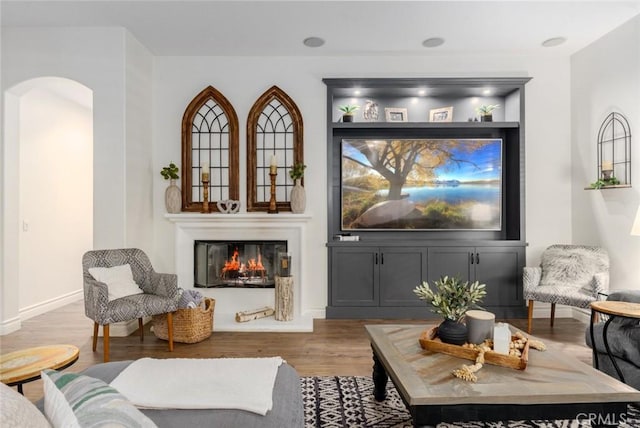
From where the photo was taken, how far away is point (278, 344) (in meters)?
3.58

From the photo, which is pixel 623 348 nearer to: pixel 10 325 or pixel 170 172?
pixel 170 172

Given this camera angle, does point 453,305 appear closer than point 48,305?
Yes

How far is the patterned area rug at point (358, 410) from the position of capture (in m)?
2.18

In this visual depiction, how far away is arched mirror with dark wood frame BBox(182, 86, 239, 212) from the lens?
14.8 ft

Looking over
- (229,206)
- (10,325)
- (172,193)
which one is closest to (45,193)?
(10,325)

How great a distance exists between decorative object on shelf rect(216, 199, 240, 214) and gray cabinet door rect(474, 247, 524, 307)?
2788 mm

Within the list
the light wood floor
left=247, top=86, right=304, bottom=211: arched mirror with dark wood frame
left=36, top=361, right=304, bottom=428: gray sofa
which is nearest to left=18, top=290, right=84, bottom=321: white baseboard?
the light wood floor

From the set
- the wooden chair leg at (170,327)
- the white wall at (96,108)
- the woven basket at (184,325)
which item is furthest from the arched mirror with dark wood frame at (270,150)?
the wooden chair leg at (170,327)

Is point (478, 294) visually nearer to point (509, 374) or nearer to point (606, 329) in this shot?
point (509, 374)

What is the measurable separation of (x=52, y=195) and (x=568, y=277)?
6.22 metres

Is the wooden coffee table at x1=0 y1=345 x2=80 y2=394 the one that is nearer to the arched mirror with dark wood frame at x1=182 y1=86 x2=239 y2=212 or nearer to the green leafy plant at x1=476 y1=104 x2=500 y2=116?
the arched mirror with dark wood frame at x1=182 y1=86 x2=239 y2=212

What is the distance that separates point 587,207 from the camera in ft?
13.9

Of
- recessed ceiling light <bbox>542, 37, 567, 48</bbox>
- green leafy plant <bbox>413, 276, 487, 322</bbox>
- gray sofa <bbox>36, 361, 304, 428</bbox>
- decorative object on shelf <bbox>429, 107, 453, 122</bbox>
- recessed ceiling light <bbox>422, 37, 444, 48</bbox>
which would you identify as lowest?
gray sofa <bbox>36, 361, 304, 428</bbox>

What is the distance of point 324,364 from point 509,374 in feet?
5.40
